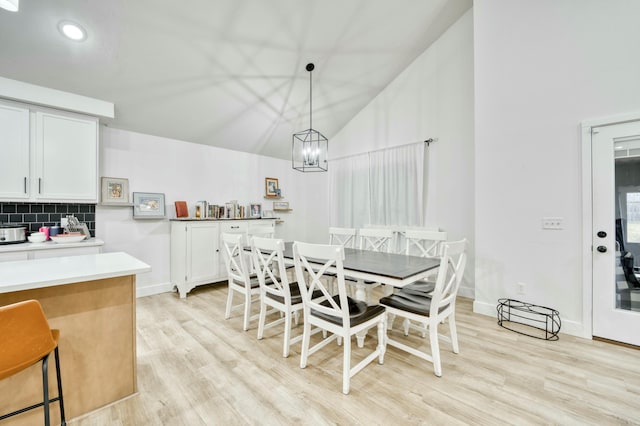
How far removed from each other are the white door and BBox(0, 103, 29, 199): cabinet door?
564cm

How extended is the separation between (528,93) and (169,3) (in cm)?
375

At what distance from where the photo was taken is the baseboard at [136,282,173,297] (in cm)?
379

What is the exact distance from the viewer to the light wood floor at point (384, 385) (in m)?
1.59

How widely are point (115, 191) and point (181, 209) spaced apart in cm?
84

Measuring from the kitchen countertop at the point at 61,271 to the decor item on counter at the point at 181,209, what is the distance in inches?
83.1

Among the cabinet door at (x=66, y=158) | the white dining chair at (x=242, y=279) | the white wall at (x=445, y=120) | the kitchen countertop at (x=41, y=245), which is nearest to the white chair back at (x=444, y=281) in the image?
the white dining chair at (x=242, y=279)

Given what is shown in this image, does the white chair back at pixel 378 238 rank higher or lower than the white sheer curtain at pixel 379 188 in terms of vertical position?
lower

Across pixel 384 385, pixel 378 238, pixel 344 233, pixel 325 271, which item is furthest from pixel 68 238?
pixel 378 238

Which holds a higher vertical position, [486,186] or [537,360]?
[486,186]

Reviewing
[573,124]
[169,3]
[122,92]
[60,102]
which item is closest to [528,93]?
[573,124]

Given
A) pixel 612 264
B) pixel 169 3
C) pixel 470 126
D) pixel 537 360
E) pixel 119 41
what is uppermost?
pixel 169 3

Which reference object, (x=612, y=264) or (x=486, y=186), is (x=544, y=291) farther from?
(x=486, y=186)

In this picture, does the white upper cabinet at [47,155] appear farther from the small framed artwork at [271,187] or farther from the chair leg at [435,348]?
the chair leg at [435,348]

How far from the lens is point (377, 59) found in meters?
4.05
